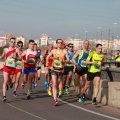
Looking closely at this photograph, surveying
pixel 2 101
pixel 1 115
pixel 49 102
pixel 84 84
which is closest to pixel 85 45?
pixel 84 84

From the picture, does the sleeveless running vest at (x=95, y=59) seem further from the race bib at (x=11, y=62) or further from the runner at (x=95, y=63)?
the race bib at (x=11, y=62)

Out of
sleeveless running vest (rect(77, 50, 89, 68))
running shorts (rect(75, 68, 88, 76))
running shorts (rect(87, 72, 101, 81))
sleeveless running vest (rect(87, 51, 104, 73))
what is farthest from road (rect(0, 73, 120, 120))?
sleeveless running vest (rect(77, 50, 89, 68))

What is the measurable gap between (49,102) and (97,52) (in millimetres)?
2224

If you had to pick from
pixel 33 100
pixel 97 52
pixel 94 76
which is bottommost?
pixel 33 100

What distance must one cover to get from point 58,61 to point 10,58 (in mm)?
1733

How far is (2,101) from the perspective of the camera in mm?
11398

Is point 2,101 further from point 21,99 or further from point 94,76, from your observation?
point 94,76

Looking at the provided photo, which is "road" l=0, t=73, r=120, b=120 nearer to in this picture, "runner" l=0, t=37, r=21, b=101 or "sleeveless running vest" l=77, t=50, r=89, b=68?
"runner" l=0, t=37, r=21, b=101

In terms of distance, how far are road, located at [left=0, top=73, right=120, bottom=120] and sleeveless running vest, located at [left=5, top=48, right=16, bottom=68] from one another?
119cm

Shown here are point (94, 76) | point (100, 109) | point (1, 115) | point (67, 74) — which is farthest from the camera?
point (67, 74)

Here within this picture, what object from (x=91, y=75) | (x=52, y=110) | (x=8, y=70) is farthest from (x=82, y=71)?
(x=52, y=110)

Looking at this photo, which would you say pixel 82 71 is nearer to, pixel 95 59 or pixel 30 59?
pixel 95 59

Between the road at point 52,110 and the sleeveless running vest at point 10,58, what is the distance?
1191mm

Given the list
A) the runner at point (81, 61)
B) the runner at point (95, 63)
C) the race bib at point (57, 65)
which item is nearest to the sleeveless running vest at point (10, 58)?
the race bib at point (57, 65)
